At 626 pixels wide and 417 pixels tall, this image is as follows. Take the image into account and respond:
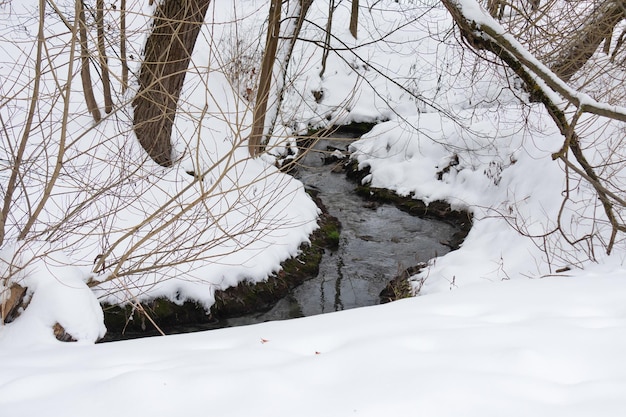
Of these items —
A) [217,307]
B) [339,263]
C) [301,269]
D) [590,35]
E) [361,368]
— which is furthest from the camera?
[339,263]

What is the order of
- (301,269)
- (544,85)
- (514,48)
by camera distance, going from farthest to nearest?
1. (301,269)
2. (544,85)
3. (514,48)

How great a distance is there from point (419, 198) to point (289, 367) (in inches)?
303

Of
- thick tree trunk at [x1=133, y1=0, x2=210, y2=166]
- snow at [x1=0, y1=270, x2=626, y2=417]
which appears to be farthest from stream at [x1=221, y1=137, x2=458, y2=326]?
snow at [x1=0, y1=270, x2=626, y2=417]

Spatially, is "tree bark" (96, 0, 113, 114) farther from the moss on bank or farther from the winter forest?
the moss on bank

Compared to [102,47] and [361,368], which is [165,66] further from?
[361,368]

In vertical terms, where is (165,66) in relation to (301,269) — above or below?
above

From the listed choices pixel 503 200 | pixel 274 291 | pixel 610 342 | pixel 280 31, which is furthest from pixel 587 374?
pixel 280 31

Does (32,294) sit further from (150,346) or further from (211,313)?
(211,313)

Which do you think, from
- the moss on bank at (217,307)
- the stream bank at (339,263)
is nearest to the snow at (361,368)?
the stream bank at (339,263)

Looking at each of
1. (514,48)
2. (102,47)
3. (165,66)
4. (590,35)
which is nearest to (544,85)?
(514,48)

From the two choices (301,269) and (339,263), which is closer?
(301,269)

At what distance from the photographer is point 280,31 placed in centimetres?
833

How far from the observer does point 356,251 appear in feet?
25.3

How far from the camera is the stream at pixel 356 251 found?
20.9 feet
